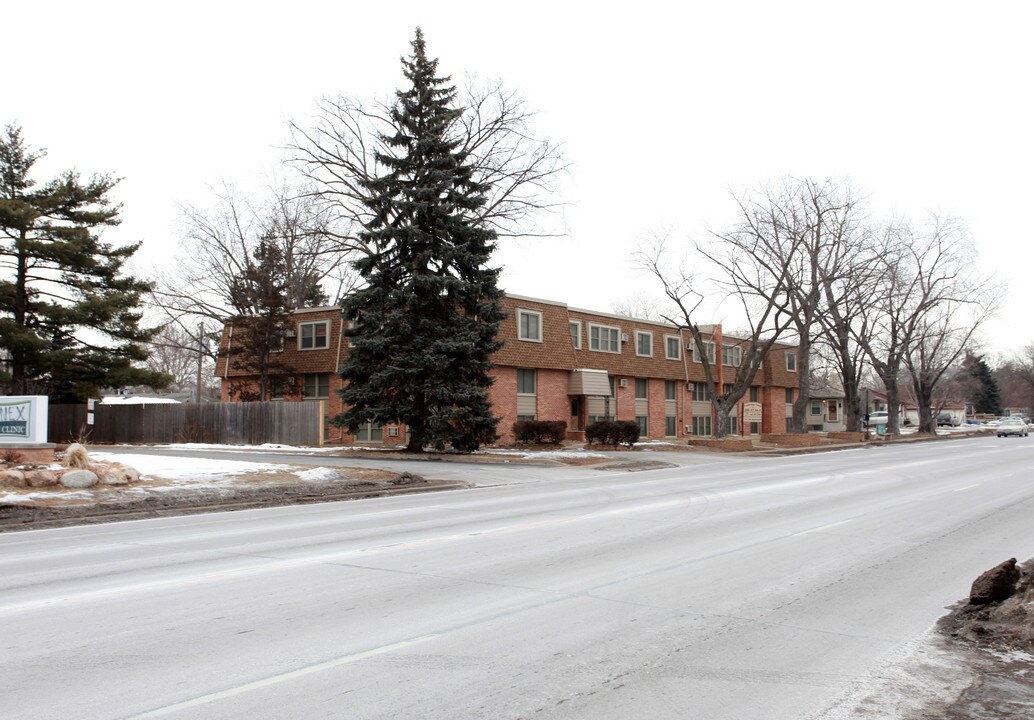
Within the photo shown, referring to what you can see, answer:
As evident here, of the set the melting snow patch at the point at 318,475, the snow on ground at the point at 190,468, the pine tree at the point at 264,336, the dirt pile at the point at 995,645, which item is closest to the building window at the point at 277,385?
the pine tree at the point at 264,336

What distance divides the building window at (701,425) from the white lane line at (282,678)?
166ft

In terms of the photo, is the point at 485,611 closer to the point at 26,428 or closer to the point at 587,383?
the point at 26,428

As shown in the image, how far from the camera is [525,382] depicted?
4172 centimetres

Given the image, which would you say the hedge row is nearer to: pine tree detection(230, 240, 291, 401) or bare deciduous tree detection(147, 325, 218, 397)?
pine tree detection(230, 240, 291, 401)

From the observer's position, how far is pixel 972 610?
697cm

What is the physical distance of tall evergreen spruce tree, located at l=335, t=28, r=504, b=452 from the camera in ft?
103

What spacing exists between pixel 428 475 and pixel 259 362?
69.7ft

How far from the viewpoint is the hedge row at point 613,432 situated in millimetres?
36000

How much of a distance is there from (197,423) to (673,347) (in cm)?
2852

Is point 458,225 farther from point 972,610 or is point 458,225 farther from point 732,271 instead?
point 972,610

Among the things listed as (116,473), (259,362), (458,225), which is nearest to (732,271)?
(458,225)

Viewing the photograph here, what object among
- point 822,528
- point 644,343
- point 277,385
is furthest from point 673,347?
point 822,528

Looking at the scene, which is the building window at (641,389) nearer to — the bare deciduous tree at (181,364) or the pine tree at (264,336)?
the pine tree at (264,336)

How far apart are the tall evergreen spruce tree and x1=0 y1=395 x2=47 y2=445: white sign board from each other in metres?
13.5
